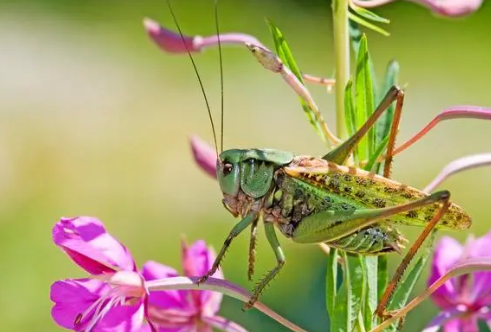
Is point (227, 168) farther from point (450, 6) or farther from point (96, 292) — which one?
point (450, 6)

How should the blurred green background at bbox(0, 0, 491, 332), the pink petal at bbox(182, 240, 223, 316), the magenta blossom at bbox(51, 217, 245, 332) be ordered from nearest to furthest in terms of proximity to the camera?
the magenta blossom at bbox(51, 217, 245, 332), the pink petal at bbox(182, 240, 223, 316), the blurred green background at bbox(0, 0, 491, 332)

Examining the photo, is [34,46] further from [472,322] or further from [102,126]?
[472,322]

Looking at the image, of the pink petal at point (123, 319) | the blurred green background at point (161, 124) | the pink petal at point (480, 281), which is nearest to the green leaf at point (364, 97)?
the pink petal at point (480, 281)

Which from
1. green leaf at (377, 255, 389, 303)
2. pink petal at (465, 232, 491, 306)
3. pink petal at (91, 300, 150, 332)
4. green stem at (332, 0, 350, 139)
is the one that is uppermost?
green stem at (332, 0, 350, 139)

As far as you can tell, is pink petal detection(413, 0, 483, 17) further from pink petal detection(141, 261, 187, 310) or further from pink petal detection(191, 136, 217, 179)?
pink petal detection(141, 261, 187, 310)

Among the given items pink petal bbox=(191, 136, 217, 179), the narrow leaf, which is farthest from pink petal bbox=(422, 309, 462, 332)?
pink petal bbox=(191, 136, 217, 179)

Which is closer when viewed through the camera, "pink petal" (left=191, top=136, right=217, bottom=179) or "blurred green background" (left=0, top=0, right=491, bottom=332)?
"pink petal" (left=191, top=136, right=217, bottom=179)

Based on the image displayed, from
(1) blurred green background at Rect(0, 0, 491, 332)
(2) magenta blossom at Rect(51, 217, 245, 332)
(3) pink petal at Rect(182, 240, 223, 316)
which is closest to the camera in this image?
(2) magenta blossom at Rect(51, 217, 245, 332)
